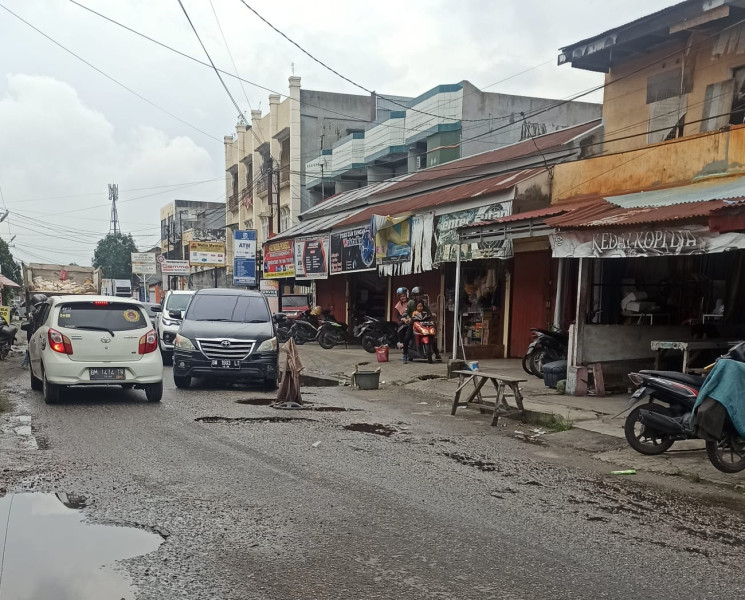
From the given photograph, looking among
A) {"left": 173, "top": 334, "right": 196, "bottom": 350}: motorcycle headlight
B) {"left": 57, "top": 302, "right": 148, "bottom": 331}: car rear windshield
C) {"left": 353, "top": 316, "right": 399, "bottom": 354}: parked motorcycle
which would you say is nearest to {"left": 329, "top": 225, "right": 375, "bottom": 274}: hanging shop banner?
{"left": 353, "top": 316, "right": 399, "bottom": 354}: parked motorcycle

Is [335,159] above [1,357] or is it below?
above

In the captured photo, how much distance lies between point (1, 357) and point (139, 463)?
1410 centimetres

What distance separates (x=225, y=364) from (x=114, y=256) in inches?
2964

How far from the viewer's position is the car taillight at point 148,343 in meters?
11.2

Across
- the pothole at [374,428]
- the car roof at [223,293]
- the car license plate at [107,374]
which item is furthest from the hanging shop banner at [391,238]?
the car license plate at [107,374]

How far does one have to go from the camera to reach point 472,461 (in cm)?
768

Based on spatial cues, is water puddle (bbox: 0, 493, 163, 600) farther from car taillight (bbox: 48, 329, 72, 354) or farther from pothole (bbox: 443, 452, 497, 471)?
car taillight (bbox: 48, 329, 72, 354)

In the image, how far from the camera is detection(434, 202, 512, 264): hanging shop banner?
14045 millimetres

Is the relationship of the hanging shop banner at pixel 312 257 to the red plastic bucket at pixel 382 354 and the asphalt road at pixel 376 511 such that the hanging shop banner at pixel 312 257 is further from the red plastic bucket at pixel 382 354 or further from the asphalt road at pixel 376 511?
the asphalt road at pixel 376 511

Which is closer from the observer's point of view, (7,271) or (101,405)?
(101,405)

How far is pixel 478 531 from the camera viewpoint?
5168 mm

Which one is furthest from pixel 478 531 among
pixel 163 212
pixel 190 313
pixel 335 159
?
pixel 163 212

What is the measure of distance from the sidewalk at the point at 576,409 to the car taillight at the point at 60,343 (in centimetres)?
608

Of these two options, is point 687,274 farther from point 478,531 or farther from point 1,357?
point 1,357
